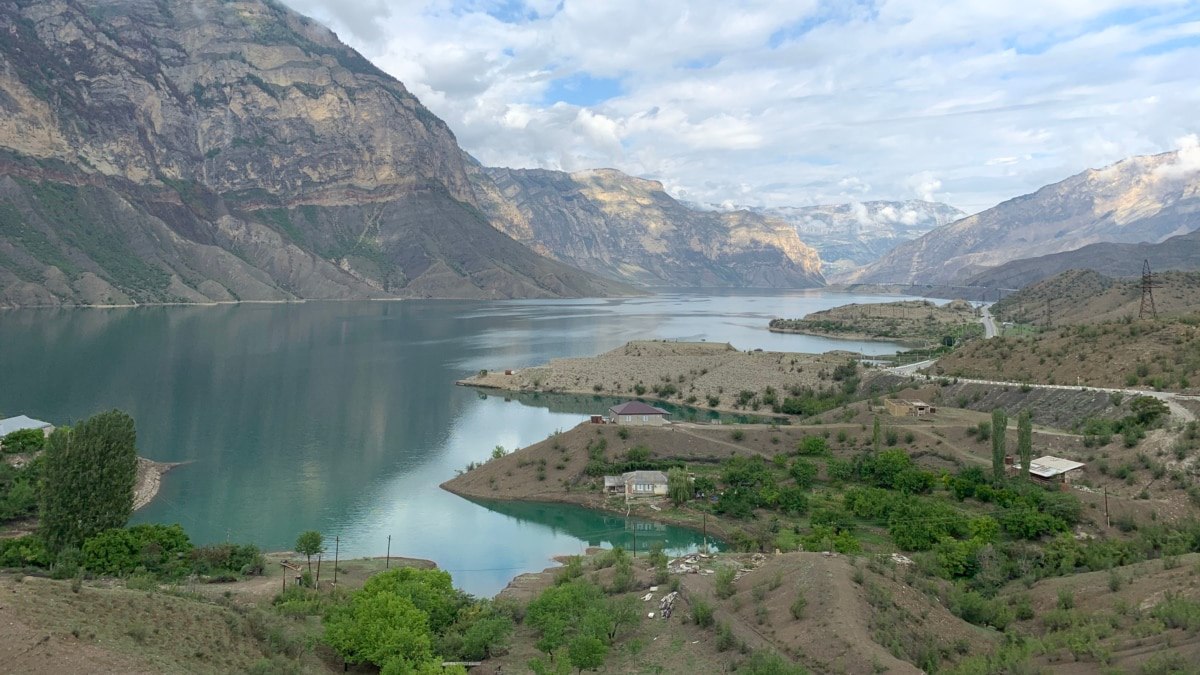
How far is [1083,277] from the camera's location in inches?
6171

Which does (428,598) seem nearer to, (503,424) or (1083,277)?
(503,424)

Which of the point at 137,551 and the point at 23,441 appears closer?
the point at 137,551

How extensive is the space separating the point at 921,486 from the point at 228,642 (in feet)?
117

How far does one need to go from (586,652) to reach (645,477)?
26.2 m

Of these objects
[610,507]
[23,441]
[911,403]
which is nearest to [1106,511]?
[911,403]

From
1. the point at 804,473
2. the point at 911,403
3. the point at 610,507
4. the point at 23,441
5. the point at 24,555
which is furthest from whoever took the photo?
the point at 911,403

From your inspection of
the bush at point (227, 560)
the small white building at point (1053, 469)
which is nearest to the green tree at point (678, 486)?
the small white building at point (1053, 469)

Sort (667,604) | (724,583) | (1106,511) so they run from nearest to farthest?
(667,604) < (724,583) < (1106,511)

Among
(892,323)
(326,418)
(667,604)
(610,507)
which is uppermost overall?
(892,323)

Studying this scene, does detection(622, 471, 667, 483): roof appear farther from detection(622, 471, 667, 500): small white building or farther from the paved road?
the paved road

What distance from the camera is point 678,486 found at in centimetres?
4797

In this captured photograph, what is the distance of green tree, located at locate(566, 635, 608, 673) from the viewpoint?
23.8 meters

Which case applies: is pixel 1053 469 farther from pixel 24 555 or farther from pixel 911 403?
pixel 24 555

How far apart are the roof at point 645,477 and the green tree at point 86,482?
85.0ft
